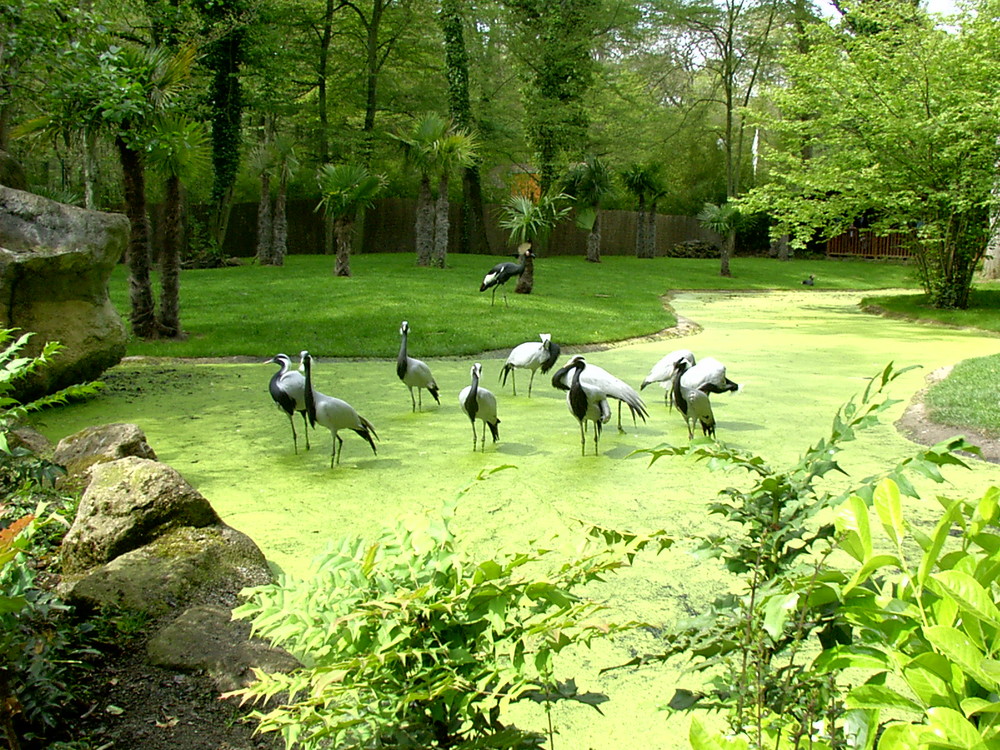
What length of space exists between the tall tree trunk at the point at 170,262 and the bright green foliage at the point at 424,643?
9904 mm

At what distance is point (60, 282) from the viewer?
7.37 meters

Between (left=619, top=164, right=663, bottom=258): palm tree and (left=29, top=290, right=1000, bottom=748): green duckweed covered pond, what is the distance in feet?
63.9

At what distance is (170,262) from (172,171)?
120 centimetres

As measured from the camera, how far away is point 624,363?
1027 cm

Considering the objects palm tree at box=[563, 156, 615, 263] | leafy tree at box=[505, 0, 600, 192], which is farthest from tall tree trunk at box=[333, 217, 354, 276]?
palm tree at box=[563, 156, 615, 263]

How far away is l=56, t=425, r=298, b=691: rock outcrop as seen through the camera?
8.90 feet

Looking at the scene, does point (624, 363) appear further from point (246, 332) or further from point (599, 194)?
point (599, 194)

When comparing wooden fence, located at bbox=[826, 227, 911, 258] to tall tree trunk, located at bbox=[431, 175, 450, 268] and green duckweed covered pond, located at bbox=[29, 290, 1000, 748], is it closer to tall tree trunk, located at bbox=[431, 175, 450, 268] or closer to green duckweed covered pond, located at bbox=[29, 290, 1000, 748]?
tall tree trunk, located at bbox=[431, 175, 450, 268]

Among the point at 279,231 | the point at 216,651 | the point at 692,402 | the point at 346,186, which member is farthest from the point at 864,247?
the point at 216,651

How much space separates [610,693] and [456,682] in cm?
149

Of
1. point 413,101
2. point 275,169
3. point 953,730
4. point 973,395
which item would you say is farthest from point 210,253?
point 953,730

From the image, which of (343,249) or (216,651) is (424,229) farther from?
(216,651)

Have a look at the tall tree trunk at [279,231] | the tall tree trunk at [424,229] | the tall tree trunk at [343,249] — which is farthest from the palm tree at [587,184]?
the tall tree trunk at [279,231]

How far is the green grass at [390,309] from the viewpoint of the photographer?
10984mm
